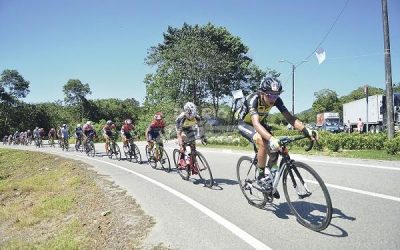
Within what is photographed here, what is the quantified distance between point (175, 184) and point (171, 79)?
3702 cm

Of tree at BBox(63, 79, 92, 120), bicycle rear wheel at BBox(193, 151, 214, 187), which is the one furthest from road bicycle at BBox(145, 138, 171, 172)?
tree at BBox(63, 79, 92, 120)

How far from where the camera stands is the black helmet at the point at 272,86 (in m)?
6.38

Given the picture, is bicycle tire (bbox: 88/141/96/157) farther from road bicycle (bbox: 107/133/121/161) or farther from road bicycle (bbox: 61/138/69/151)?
road bicycle (bbox: 61/138/69/151)

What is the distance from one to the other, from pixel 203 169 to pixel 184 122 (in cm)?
147

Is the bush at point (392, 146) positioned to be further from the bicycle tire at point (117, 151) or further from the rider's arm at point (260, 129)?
the bicycle tire at point (117, 151)

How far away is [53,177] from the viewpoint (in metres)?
17.1

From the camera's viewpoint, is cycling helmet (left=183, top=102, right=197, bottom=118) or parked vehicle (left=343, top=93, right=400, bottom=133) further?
parked vehicle (left=343, top=93, right=400, bottom=133)

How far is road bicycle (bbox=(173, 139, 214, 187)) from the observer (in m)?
→ 9.91

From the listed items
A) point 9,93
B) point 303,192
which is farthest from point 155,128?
point 9,93

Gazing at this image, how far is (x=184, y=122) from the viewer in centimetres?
1071

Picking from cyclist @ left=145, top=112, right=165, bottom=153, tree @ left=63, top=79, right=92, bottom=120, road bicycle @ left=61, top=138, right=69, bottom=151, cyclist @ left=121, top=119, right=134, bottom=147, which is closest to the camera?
cyclist @ left=145, top=112, right=165, bottom=153

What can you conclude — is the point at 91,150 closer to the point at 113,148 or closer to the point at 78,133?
the point at 113,148

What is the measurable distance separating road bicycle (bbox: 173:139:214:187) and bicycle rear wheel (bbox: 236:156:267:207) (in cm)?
181

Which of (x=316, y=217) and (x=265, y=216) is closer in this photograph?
(x=316, y=217)
